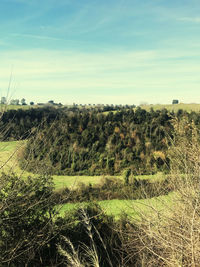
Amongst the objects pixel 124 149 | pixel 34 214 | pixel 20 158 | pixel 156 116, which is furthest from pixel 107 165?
pixel 20 158

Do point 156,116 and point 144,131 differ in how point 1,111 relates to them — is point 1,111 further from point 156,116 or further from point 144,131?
point 156,116

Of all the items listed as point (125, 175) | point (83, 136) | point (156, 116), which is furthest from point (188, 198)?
point (156, 116)

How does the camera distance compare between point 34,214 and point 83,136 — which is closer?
point 34,214

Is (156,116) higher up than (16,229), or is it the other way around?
(156,116)

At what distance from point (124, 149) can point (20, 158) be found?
43.9 metres

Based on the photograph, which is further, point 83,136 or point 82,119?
point 82,119

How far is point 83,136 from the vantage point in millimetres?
49000

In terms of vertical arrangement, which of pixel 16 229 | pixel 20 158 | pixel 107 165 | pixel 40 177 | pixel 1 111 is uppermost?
pixel 1 111

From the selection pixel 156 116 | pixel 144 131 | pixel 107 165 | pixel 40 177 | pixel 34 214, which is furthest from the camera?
pixel 156 116

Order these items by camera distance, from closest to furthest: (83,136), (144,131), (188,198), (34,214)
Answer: (188,198), (34,214), (83,136), (144,131)

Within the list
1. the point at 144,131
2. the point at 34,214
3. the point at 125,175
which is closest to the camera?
the point at 34,214

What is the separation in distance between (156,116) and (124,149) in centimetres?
1514

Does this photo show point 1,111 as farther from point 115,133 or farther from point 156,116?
point 156,116

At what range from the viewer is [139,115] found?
61.3 metres
